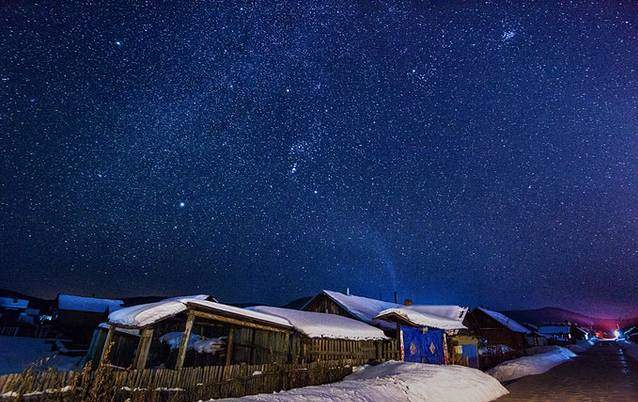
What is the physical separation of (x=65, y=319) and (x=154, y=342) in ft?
94.2

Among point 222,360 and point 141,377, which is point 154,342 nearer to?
point 222,360

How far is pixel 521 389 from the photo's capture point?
1534cm

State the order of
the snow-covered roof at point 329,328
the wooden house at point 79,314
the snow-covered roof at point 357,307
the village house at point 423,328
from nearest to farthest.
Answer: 1. the snow-covered roof at point 329,328
2. the village house at point 423,328
3. the snow-covered roof at point 357,307
4. the wooden house at point 79,314

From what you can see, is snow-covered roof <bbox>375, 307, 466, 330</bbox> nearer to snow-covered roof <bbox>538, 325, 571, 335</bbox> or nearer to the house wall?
the house wall

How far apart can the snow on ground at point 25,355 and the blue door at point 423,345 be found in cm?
1748

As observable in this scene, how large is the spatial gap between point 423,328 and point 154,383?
14795mm

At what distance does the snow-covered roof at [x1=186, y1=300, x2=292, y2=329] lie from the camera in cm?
1220

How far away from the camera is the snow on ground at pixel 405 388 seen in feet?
29.0

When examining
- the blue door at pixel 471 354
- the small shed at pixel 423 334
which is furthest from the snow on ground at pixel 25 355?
the blue door at pixel 471 354

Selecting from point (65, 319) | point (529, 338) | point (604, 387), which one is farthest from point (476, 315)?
point (65, 319)

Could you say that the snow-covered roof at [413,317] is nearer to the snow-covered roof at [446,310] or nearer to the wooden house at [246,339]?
the wooden house at [246,339]

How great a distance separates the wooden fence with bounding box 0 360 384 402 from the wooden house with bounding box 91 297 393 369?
7.87 feet

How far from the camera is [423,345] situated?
19688 millimetres

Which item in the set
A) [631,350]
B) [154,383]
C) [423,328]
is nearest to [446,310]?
[423,328]
